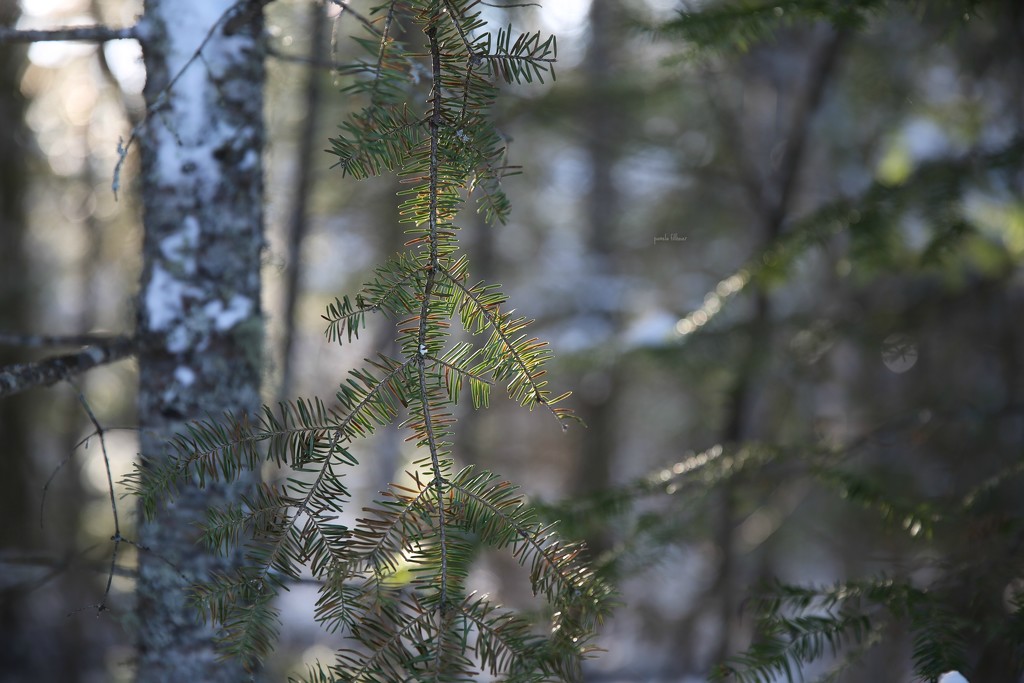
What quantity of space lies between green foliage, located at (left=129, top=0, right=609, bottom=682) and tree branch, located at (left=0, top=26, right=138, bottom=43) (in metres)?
→ 0.75

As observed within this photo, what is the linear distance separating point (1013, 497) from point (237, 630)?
11.5ft

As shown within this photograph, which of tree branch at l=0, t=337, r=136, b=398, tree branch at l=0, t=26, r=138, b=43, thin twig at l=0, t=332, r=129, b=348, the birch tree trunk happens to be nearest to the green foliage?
tree branch at l=0, t=337, r=136, b=398

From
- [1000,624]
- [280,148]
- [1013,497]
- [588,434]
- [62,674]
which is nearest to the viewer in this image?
[1000,624]

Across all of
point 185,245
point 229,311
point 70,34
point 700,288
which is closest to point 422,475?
point 229,311

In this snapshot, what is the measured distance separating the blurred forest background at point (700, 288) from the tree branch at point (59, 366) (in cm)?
17

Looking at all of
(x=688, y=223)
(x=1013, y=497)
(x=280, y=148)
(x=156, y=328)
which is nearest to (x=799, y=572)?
(x=688, y=223)

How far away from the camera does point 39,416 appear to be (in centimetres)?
602

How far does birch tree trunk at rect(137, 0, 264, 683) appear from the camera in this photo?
1559 mm

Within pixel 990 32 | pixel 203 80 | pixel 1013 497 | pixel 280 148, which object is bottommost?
pixel 1013 497

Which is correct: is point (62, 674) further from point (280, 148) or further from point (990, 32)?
point (990, 32)

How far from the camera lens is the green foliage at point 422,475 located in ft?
3.53

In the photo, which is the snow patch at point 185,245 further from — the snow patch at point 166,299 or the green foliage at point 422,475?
the green foliage at point 422,475

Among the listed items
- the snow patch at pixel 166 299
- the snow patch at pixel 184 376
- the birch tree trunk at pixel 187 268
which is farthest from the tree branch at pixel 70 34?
the snow patch at pixel 184 376

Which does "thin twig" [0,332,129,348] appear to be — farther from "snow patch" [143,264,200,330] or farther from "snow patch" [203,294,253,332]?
"snow patch" [203,294,253,332]
